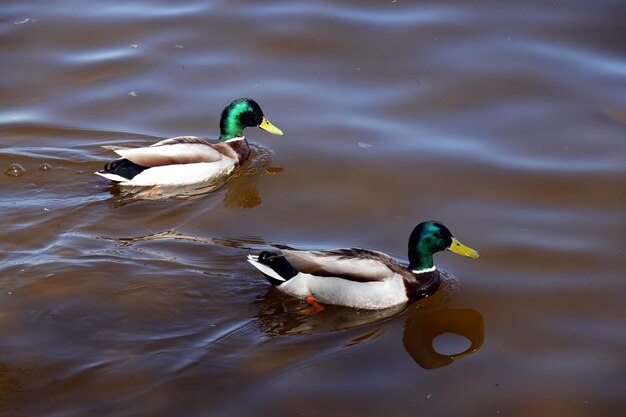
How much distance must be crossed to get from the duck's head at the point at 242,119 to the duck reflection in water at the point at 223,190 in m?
0.28

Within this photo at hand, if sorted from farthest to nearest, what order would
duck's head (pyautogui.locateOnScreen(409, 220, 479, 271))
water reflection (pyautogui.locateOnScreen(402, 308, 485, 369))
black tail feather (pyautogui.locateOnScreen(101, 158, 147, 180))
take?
black tail feather (pyautogui.locateOnScreen(101, 158, 147, 180))
duck's head (pyautogui.locateOnScreen(409, 220, 479, 271))
water reflection (pyautogui.locateOnScreen(402, 308, 485, 369))

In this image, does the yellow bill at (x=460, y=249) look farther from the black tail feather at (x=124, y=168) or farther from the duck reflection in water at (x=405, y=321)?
the black tail feather at (x=124, y=168)

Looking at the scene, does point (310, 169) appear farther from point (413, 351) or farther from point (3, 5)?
point (3, 5)

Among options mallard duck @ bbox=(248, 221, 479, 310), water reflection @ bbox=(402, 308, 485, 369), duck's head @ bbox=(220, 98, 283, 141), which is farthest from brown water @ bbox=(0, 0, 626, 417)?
duck's head @ bbox=(220, 98, 283, 141)

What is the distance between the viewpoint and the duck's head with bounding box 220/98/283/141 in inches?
387

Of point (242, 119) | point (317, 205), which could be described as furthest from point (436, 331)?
point (242, 119)

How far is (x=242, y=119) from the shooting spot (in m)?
9.84

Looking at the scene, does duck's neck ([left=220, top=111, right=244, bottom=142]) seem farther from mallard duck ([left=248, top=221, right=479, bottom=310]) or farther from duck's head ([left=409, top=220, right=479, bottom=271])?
duck's head ([left=409, top=220, right=479, bottom=271])

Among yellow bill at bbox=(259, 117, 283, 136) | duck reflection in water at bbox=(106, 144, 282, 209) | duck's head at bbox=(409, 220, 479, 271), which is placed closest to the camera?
duck's head at bbox=(409, 220, 479, 271)

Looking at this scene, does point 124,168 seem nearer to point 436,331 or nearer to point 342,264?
point 342,264

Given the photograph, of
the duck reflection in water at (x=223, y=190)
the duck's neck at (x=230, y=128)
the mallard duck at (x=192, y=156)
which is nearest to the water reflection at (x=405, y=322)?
the duck reflection in water at (x=223, y=190)

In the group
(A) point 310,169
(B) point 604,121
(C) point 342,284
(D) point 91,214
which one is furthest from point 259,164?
(B) point 604,121

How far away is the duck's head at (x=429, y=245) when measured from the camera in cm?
740

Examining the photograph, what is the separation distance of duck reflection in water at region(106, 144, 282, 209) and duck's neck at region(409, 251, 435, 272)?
1842 millimetres
